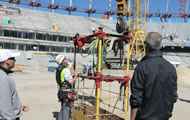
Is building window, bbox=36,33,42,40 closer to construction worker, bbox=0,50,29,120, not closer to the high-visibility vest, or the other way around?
the high-visibility vest

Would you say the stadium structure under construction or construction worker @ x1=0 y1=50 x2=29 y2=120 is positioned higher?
the stadium structure under construction

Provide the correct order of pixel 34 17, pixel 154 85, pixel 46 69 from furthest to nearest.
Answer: pixel 34 17 → pixel 46 69 → pixel 154 85

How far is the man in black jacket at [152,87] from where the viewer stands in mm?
2545

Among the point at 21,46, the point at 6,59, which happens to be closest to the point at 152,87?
the point at 6,59

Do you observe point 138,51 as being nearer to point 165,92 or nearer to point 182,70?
point 182,70

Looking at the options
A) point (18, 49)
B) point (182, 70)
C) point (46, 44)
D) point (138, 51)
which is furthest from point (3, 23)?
point (182, 70)

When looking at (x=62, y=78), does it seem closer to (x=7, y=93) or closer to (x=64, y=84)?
(x=64, y=84)

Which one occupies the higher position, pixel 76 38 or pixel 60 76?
pixel 76 38

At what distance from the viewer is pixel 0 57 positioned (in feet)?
9.59

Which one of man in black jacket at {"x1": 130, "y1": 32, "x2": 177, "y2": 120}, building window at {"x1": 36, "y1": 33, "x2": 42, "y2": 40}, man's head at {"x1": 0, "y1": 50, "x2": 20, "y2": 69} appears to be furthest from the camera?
building window at {"x1": 36, "y1": 33, "x2": 42, "y2": 40}

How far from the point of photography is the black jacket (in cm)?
254

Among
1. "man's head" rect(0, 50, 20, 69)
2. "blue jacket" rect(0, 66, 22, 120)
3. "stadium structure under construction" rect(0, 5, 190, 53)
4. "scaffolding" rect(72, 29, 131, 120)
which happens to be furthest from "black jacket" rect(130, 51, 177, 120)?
"stadium structure under construction" rect(0, 5, 190, 53)

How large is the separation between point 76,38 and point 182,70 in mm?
20075

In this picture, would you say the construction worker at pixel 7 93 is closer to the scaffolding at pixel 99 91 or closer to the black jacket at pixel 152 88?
the black jacket at pixel 152 88
